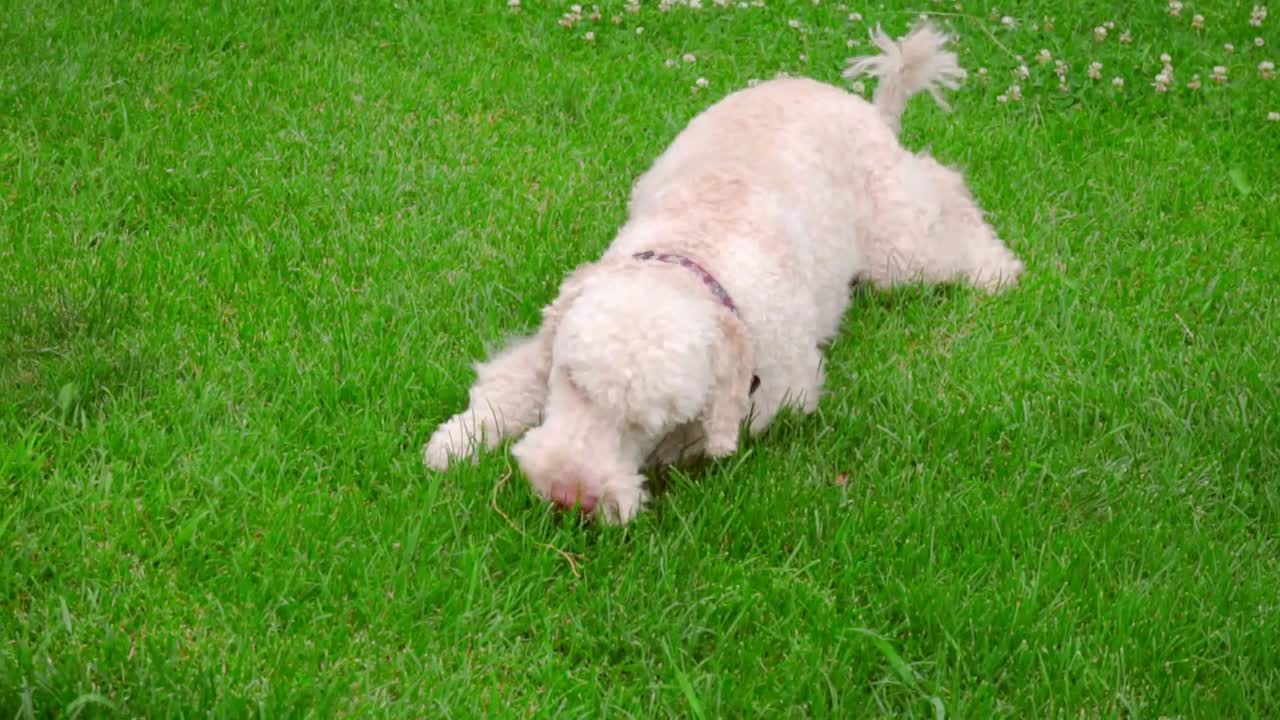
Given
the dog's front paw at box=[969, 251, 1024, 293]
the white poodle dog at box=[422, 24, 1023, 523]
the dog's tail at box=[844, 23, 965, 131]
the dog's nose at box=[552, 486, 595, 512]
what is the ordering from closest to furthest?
the dog's nose at box=[552, 486, 595, 512], the white poodle dog at box=[422, 24, 1023, 523], the dog's front paw at box=[969, 251, 1024, 293], the dog's tail at box=[844, 23, 965, 131]

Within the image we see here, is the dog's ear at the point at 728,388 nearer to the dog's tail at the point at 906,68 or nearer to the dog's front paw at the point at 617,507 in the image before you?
the dog's front paw at the point at 617,507

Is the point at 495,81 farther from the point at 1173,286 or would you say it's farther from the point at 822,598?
the point at 822,598

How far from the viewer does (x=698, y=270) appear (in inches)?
143

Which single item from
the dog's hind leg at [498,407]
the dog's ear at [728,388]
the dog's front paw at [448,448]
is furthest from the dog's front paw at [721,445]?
the dog's front paw at [448,448]

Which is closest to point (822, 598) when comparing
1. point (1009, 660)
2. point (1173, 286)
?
point (1009, 660)

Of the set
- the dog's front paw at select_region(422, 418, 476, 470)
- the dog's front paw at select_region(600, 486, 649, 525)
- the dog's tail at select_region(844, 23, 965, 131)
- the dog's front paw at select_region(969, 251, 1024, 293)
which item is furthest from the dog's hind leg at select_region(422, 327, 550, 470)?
the dog's tail at select_region(844, 23, 965, 131)

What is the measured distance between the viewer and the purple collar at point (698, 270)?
361cm

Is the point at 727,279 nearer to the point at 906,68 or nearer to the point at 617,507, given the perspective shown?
the point at 617,507

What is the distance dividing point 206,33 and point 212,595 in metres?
4.40

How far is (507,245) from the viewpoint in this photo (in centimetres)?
473

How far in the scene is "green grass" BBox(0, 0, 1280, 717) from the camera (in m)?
2.76

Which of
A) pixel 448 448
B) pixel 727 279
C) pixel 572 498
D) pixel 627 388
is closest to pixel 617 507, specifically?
pixel 572 498

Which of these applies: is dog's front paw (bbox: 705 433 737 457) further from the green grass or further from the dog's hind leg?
the dog's hind leg

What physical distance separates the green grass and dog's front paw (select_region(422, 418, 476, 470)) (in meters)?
0.08
